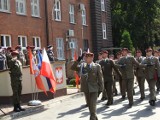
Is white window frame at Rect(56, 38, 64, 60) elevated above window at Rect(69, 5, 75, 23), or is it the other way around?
window at Rect(69, 5, 75, 23)

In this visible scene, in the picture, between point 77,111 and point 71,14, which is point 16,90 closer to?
point 77,111

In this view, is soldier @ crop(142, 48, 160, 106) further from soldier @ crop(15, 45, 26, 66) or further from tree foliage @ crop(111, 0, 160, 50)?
tree foliage @ crop(111, 0, 160, 50)

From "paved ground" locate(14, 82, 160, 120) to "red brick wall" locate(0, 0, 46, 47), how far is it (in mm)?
8995

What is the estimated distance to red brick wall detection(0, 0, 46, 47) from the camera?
23.2m

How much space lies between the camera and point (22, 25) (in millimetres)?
24828

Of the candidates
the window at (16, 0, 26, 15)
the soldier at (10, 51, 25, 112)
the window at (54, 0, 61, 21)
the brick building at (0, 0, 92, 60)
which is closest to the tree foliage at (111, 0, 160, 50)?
the brick building at (0, 0, 92, 60)

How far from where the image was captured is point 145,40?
5138 cm

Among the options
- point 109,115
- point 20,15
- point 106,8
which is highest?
point 106,8

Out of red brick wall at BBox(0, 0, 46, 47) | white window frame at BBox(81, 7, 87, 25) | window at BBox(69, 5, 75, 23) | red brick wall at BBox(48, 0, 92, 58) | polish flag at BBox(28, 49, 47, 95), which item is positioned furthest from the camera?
white window frame at BBox(81, 7, 87, 25)

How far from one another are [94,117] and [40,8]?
17.8 metres

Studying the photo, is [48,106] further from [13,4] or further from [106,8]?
[106,8]

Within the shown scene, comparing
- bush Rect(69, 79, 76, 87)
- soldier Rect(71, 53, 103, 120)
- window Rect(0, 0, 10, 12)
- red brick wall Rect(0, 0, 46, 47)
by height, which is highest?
window Rect(0, 0, 10, 12)

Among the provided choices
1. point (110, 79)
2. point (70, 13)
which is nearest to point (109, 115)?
point (110, 79)

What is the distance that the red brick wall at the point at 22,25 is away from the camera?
23188 millimetres
